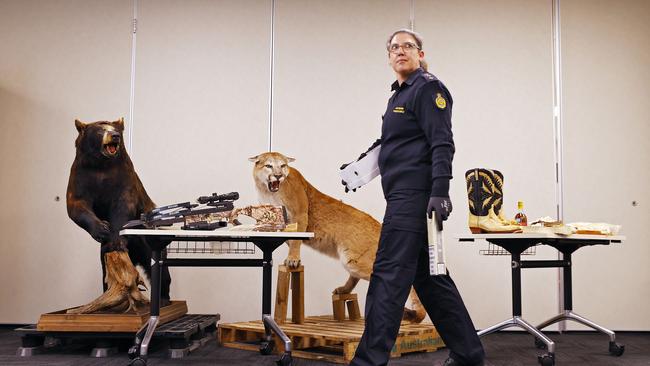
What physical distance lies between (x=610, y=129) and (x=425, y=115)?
3282mm

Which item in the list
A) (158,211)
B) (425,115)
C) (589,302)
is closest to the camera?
(425,115)

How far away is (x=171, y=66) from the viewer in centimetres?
520

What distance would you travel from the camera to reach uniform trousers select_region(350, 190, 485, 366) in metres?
2.42

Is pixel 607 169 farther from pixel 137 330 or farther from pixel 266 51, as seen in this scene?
pixel 137 330

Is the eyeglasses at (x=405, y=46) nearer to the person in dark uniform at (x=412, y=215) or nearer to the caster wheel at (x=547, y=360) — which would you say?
the person in dark uniform at (x=412, y=215)

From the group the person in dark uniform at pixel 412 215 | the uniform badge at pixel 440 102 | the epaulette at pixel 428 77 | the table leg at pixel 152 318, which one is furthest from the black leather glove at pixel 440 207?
the table leg at pixel 152 318

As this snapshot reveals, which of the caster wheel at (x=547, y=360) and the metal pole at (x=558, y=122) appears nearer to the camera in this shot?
the caster wheel at (x=547, y=360)

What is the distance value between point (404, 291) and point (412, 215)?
320 mm

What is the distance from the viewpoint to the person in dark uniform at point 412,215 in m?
2.43

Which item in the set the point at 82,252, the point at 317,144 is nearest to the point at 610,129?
the point at 317,144

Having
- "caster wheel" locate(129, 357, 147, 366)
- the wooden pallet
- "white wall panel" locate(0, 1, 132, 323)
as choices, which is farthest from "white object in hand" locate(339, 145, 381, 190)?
"white wall panel" locate(0, 1, 132, 323)

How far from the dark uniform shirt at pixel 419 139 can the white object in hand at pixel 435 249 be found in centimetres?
14

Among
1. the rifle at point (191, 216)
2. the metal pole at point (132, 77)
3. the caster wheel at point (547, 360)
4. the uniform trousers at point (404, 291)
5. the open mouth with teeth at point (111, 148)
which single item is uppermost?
the metal pole at point (132, 77)

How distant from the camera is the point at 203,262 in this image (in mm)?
3436
